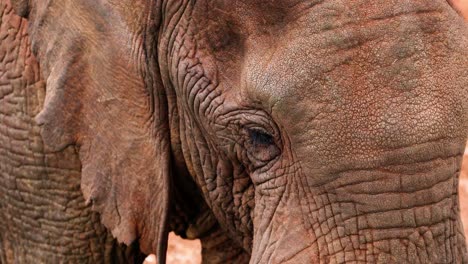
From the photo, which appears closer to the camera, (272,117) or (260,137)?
(272,117)

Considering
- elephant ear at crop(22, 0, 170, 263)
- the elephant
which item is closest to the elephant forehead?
the elephant

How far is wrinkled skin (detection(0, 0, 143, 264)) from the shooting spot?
14.0ft

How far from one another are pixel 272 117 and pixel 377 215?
35 centimetres

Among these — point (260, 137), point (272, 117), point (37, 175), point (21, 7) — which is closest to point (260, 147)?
point (260, 137)

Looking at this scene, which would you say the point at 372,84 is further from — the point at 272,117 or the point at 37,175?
the point at 37,175

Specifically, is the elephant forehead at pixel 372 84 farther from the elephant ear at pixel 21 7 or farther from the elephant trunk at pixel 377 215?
the elephant ear at pixel 21 7

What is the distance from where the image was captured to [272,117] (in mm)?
3408

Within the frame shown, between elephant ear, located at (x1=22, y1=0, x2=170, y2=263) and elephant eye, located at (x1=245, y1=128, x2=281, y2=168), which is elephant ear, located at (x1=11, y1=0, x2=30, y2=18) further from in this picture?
elephant eye, located at (x1=245, y1=128, x2=281, y2=168)

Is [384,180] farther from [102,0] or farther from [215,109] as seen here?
[102,0]

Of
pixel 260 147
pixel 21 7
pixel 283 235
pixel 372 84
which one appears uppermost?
pixel 21 7

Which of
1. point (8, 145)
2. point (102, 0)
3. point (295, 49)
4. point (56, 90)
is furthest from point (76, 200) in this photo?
point (295, 49)

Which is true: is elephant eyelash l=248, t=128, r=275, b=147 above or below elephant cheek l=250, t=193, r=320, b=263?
above

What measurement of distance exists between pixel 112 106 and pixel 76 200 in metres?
0.59

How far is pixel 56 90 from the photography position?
3830 millimetres
